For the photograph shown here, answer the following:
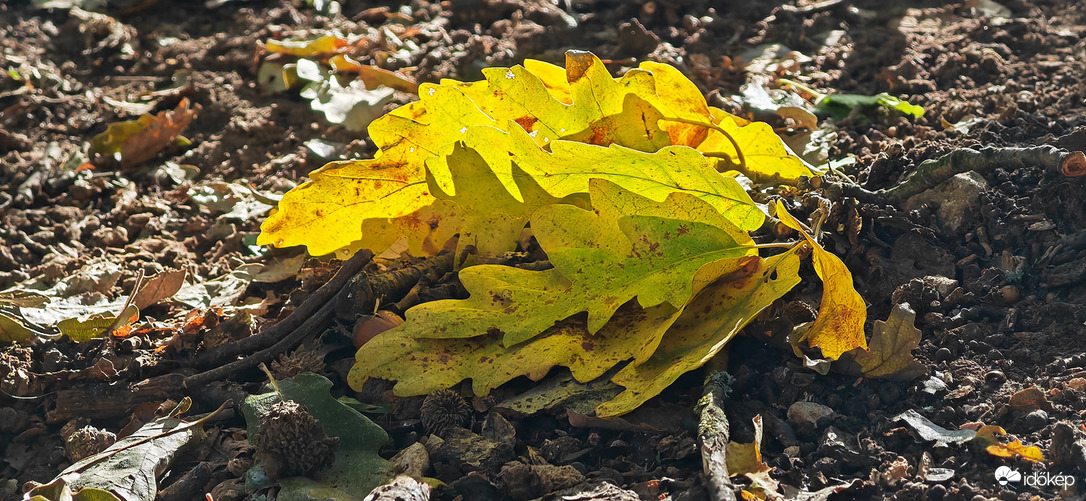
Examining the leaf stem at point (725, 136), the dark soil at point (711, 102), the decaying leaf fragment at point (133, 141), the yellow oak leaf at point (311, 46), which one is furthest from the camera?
the yellow oak leaf at point (311, 46)

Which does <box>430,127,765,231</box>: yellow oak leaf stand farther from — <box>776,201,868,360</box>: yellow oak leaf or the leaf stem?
the leaf stem

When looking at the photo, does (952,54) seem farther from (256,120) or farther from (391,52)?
(256,120)

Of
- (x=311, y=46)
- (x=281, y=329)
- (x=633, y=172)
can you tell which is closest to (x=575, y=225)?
(x=633, y=172)

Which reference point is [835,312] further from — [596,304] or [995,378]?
[596,304]

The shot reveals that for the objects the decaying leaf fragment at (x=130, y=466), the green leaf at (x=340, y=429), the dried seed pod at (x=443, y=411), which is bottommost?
the decaying leaf fragment at (x=130, y=466)

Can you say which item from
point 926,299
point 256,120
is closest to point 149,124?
point 256,120

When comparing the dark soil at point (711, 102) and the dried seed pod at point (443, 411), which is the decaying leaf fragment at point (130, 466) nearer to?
the dark soil at point (711, 102)

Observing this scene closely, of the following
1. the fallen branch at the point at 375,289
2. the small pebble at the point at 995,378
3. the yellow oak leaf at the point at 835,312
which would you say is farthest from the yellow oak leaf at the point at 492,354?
the small pebble at the point at 995,378
